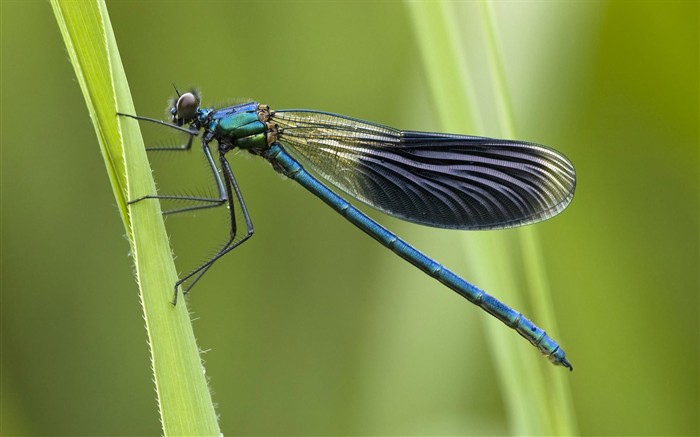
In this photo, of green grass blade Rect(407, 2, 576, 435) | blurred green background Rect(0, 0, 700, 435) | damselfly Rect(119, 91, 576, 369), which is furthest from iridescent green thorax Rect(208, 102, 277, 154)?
green grass blade Rect(407, 2, 576, 435)

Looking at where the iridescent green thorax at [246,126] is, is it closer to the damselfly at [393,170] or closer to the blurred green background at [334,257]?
the damselfly at [393,170]

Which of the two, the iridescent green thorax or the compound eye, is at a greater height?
the compound eye

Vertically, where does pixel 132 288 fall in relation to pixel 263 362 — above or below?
above

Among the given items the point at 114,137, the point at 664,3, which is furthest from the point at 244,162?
the point at 664,3

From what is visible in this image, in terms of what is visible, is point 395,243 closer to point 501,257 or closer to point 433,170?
point 433,170

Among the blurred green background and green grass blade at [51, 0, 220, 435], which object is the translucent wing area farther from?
green grass blade at [51, 0, 220, 435]

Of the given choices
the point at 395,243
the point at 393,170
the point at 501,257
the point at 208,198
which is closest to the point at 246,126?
the point at 208,198

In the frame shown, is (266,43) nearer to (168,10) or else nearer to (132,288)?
(168,10)
